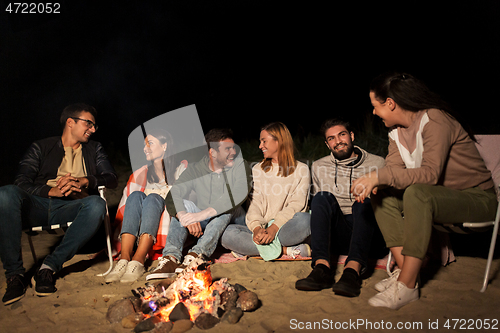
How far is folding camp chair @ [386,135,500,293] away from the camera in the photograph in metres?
2.01

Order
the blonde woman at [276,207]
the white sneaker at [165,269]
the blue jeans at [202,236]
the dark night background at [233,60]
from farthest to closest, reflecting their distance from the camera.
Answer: the dark night background at [233,60] → the blonde woman at [276,207] → the blue jeans at [202,236] → the white sneaker at [165,269]

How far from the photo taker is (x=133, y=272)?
2.46 meters

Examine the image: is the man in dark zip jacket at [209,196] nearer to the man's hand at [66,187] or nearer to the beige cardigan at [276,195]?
the beige cardigan at [276,195]

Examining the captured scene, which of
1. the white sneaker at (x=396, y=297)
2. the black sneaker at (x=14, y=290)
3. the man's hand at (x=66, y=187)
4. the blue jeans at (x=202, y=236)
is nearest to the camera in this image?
the white sneaker at (x=396, y=297)

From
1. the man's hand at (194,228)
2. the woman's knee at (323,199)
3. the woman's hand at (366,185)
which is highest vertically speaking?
the woman's hand at (366,185)

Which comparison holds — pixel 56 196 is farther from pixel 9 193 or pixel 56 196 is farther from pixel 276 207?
pixel 276 207

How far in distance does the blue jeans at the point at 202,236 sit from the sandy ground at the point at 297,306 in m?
0.22

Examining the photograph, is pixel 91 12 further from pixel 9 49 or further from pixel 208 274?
pixel 208 274

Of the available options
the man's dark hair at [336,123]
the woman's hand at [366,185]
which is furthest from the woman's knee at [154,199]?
the woman's hand at [366,185]

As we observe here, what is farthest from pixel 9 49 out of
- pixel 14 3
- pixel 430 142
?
pixel 430 142

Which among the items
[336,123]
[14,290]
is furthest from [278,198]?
[14,290]

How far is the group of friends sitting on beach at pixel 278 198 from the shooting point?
6.38 ft

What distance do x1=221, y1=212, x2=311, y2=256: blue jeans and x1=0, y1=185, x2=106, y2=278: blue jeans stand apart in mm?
1044

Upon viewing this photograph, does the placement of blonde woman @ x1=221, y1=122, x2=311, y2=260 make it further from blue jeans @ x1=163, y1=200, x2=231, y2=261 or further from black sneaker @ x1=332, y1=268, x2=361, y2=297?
black sneaker @ x1=332, y1=268, x2=361, y2=297
